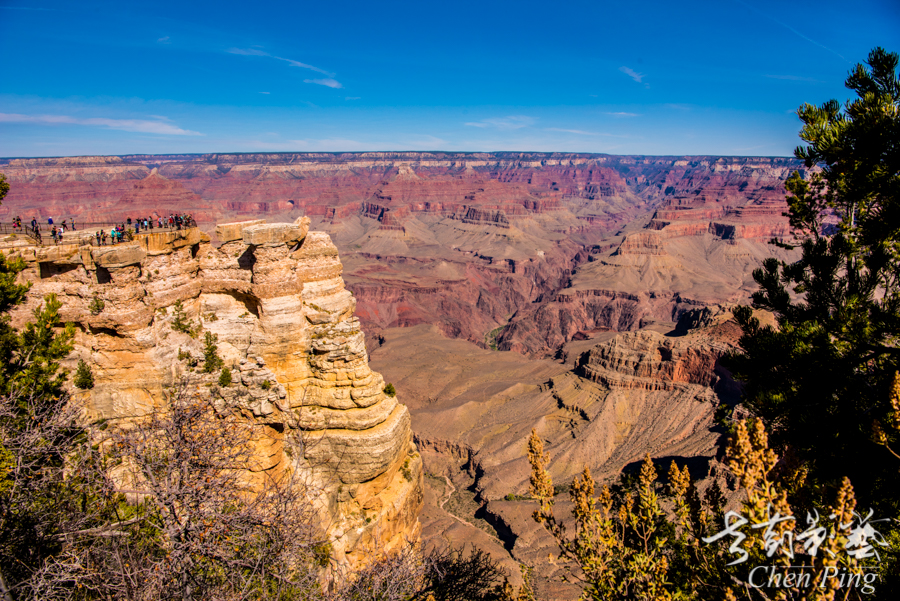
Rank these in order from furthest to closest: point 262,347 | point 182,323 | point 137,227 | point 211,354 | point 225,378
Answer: point 137,227
point 262,347
point 211,354
point 182,323
point 225,378

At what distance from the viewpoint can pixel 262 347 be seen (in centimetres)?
1745

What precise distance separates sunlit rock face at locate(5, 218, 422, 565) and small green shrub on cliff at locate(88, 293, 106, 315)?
0.03 metres

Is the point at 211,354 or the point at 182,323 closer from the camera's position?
the point at 182,323

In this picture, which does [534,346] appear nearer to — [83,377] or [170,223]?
[170,223]

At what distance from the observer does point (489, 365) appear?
63812 millimetres

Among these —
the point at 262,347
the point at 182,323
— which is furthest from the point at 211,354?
the point at 262,347

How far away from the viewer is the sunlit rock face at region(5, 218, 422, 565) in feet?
49.6

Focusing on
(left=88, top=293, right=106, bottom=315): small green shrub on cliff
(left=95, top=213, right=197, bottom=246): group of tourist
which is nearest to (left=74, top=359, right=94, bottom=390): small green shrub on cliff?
(left=88, top=293, right=106, bottom=315): small green shrub on cliff

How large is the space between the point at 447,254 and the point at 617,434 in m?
120

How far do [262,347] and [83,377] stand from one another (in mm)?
5496

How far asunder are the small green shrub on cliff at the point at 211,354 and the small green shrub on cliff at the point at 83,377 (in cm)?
333

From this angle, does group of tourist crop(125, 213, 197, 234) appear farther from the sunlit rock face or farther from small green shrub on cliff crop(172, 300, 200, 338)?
small green shrub on cliff crop(172, 300, 200, 338)

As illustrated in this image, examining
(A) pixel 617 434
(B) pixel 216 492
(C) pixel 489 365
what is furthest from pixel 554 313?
(B) pixel 216 492

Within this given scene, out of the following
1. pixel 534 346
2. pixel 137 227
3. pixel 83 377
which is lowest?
pixel 534 346
